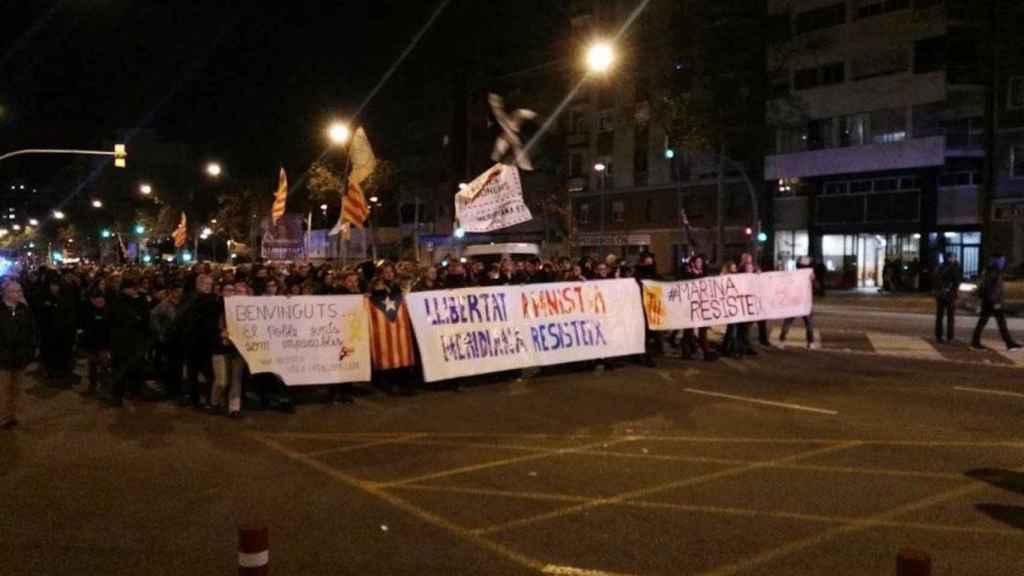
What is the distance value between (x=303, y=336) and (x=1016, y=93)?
37894 millimetres

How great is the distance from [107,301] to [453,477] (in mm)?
6620

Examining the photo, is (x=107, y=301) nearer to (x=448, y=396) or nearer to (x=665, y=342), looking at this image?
(x=448, y=396)

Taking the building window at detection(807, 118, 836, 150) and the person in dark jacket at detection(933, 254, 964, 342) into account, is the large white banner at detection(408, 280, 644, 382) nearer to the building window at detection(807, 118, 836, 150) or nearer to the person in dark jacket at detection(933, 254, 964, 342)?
the person in dark jacket at detection(933, 254, 964, 342)

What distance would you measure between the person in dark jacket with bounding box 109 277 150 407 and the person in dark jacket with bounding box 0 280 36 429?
1499 mm

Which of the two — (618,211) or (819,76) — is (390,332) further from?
(618,211)

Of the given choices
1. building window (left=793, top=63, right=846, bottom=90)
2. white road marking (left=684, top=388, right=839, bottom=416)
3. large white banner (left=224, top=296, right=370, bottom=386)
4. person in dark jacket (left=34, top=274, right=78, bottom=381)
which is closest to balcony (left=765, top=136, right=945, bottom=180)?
building window (left=793, top=63, right=846, bottom=90)

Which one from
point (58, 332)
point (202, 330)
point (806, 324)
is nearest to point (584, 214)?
point (806, 324)

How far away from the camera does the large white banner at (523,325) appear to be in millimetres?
12664

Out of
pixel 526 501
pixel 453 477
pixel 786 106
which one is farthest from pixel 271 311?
pixel 786 106

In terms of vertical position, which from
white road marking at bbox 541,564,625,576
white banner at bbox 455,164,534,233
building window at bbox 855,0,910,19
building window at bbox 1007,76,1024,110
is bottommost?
white road marking at bbox 541,564,625,576

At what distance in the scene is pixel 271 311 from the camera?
11.5 metres

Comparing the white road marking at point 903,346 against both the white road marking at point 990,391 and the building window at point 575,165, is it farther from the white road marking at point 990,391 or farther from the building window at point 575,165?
the building window at point 575,165

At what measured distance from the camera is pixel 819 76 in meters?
46.7

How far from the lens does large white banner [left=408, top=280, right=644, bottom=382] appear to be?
12.7 meters
